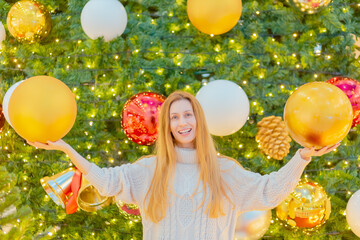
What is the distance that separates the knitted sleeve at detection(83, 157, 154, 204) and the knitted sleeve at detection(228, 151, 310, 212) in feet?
1.16

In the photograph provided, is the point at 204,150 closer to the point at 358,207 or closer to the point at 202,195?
the point at 202,195

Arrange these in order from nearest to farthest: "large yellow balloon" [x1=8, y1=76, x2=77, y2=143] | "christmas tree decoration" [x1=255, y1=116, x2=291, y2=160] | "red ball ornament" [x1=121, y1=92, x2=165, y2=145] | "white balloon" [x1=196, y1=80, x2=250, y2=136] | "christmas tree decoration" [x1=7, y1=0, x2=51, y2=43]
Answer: "large yellow balloon" [x1=8, y1=76, x2=77, y2=143], "white balloon" [x1=196, y1=80, x2=250, y2=136], "red ball ornament" [x1=121, y1=92, x2=165, y2=145], "christmas tree decoration" [x1=255, y1=116, x2=291, y2=160], "christmas tree decoration" [x1=7, y1=0, x2=51, y2=43]

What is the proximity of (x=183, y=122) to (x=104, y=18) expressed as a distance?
3.23 feet

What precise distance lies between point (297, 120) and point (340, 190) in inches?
42.6

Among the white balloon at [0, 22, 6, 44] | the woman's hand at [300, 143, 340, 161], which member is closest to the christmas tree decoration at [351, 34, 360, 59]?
the woman's hand at [300, 143, 340, 161]

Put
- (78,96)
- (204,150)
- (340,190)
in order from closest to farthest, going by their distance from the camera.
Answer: (204,150)
(340,190)
(78,96)

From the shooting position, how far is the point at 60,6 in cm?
300

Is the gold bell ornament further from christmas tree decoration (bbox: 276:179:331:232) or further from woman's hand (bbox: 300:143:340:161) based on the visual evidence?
woman's hand (bbox: 300:143:340:161)

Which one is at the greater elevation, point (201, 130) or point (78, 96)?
point (201, 130)

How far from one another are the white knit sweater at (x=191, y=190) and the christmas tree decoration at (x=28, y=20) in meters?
1.37

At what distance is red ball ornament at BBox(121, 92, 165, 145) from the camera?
2307 millimetres

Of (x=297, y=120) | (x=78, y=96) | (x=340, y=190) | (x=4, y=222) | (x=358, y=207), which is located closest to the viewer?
(x=4, y=222)

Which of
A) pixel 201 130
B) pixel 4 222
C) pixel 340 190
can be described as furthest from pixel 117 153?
pixel 4 222

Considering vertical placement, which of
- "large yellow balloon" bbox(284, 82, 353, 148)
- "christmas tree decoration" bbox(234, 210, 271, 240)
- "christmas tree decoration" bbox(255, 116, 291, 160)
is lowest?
"christmas tree decoration" bbox(234, 210, 271, 240)
